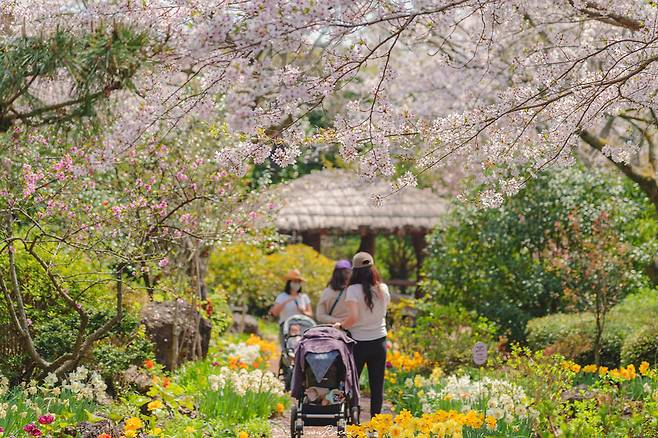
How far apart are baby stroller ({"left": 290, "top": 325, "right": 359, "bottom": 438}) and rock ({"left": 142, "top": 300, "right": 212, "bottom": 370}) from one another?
2.30 metres

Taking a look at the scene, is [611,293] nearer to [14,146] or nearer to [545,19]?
[545,19]

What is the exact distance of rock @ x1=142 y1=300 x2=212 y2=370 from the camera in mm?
9289

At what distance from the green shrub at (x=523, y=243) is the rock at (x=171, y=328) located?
4552 millimetres

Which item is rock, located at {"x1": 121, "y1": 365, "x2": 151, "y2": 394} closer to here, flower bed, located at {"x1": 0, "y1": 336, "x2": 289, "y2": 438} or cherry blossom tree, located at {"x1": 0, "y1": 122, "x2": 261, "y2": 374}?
flower bed, located at {"x1": 0, "y1": 336, "x2": 289, "y2": 438}

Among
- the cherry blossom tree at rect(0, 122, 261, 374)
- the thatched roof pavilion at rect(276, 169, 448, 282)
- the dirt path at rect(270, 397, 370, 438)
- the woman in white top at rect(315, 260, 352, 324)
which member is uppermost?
the thatched roof pavilion at rect(276, 169, 448, 282)

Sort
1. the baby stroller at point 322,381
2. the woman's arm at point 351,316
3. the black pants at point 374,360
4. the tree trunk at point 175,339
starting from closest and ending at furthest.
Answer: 1. the baby stroller at point 322,381
2. the woman's arm at point 351,316
3. the black pants at point 374,360
4. the tree trunk at point 175,339

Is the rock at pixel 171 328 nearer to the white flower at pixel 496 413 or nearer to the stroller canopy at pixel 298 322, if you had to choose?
the stroller canopy at pixel 298 322

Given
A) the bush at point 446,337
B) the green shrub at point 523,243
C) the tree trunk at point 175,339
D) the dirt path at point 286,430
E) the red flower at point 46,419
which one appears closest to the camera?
the red flower at point 46,419

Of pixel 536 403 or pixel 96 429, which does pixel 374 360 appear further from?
pixel 96 429

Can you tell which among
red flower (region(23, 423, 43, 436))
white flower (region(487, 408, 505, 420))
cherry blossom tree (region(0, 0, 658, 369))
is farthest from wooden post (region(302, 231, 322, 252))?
red flower (region(23, 423, 43, 436))

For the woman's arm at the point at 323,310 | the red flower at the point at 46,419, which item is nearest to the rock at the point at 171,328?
the woman's arm at the point at 323,310

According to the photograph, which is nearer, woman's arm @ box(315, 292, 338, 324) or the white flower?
the white flower

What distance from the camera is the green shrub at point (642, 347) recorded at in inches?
364

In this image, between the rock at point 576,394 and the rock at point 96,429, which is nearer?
the rock at point 96,429
